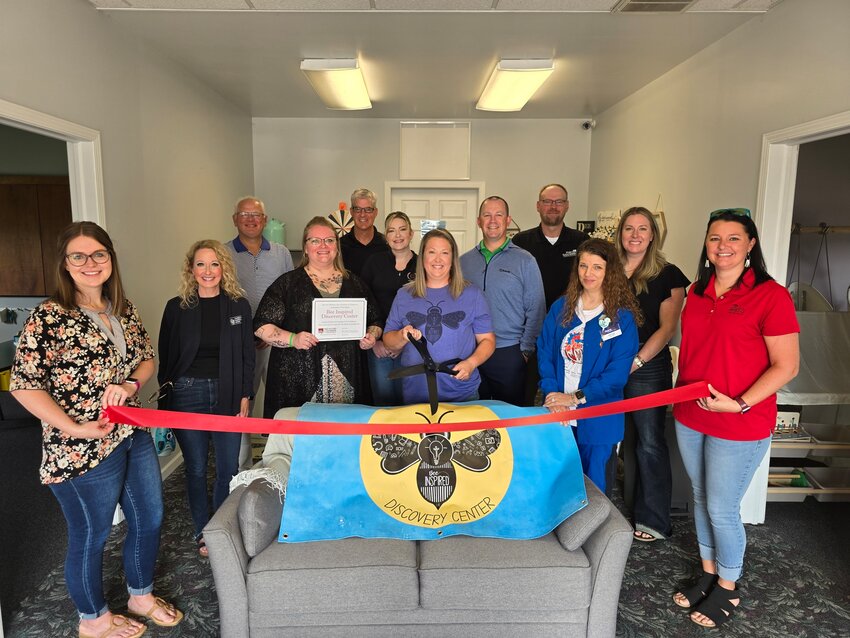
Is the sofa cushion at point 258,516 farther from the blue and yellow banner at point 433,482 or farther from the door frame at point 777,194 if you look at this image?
the door frame at point 777,194

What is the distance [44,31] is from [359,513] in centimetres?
284

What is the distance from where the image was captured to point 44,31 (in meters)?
2.80

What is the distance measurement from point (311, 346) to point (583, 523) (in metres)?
1.54

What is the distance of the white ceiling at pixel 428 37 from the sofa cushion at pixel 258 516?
2.64m

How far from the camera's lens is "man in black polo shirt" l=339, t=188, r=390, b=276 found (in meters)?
3.83

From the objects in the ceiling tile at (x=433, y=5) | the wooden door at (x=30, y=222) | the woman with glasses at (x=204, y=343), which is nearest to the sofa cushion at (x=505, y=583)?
the woman with glasses at (x=204, y=343)

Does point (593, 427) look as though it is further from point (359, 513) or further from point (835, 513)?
point (835, 513)

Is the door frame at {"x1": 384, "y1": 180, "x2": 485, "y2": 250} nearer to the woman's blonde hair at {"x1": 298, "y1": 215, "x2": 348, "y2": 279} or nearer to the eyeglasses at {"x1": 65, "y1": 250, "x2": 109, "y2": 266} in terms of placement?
the woman's blonde hair at {"x1": 298, "y1": 215, "x2": 348, "y2": 279}

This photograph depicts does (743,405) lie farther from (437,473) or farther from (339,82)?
(339,82)

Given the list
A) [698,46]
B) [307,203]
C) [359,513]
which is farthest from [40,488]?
[698,46]

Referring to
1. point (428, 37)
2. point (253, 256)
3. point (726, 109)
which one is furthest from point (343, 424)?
point (726, 109)

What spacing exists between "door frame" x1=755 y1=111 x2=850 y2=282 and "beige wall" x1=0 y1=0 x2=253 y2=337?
3.86 metres

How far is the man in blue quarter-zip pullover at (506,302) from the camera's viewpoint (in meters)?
3.16

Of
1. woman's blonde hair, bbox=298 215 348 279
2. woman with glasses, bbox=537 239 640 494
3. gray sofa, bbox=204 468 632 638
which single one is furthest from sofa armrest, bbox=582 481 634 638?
woman's blonde hair, bbox=298 215 348 279
